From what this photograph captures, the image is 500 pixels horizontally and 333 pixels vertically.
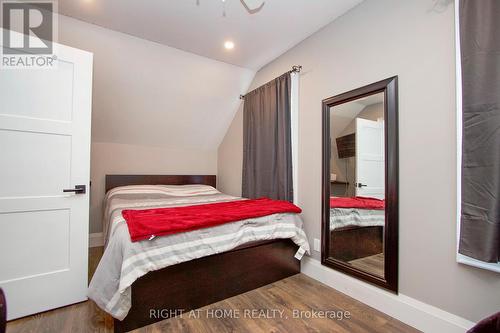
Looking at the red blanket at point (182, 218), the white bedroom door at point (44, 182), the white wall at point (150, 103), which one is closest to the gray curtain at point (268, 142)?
the red blanket at point (182, 218)

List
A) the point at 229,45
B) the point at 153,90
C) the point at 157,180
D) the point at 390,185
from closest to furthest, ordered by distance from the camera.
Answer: the point at 390,185, the point at 229,45, the point at 153,90, the point at 157,180

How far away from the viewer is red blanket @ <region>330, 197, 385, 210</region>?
1.94 meters

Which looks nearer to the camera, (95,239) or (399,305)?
(399,305)

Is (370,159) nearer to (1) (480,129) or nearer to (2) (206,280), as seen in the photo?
(1) (480,129)

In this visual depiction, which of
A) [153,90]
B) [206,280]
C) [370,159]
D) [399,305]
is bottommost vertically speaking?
[399,305]

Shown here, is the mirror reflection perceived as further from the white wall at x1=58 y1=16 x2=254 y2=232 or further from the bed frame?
the white wall at x1=58 y1=16 x2=254 y2=232

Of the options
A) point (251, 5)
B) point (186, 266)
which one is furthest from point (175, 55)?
point (186, 266)

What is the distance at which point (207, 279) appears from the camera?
1831mm

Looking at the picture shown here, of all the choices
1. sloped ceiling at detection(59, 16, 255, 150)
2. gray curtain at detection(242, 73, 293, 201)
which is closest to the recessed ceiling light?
sloped ceiling at detection(59, 16, 255, 150)

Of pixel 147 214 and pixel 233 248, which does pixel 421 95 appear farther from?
pixel 147 214

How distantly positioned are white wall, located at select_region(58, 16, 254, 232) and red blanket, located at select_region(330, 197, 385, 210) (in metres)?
2.27

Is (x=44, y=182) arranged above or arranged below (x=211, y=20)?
below

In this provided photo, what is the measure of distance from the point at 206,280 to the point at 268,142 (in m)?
1.75

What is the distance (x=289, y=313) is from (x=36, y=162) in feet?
7.23
